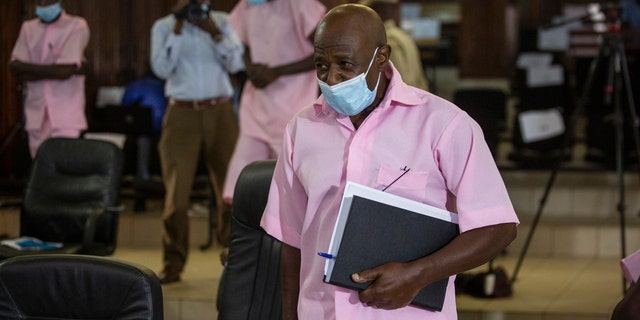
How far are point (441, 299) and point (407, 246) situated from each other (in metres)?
0.14

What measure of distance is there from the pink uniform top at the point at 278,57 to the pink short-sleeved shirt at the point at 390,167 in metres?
2.40

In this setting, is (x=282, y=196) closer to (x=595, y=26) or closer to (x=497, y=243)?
(x=497, y=243)

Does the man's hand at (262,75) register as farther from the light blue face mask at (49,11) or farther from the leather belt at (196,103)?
the light blue face mask at (49,11)

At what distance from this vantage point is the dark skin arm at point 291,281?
2465 millimetres

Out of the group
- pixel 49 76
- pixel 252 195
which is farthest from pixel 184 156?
pixel 252 195

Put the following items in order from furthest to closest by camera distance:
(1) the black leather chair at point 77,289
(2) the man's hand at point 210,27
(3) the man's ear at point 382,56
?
1. (2) the man's hand at point 210,27
2. (1) the black leather chair at point 77,289
3. (3) the man's ear at point 382,56

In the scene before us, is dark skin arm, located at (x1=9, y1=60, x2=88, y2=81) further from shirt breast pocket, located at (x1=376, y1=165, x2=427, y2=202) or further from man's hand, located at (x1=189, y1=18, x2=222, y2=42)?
shirt breast pocket, located at (x1=376, y1=165, x2=427, y2=202)

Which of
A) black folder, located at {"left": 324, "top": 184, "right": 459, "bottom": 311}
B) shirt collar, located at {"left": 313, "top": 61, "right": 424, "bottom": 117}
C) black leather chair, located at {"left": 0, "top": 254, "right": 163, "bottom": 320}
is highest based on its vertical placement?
shirt collar, located at {"left": 313, "top": 61, "right": 424, "bottom": 117}

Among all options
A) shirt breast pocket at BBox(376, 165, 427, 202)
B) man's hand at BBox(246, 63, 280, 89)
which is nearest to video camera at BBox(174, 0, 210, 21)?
man's hand at BBox(246, 63, 280, 89)

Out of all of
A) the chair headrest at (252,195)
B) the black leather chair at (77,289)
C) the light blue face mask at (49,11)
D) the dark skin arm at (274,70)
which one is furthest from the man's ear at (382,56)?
the light blue face mask at (49,11)

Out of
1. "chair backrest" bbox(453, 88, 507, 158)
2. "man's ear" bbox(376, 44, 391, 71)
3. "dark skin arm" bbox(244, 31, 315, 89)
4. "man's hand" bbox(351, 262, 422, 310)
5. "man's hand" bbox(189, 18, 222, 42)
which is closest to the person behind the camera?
"man's hand" bbox(351, 262, 422, 310)

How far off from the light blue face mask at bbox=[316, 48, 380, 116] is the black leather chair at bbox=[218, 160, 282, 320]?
3.03ft

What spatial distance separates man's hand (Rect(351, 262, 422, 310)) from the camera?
2.17m

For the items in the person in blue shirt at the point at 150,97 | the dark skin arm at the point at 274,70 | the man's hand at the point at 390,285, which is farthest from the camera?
the person in blue shirt at the point at 150,97
